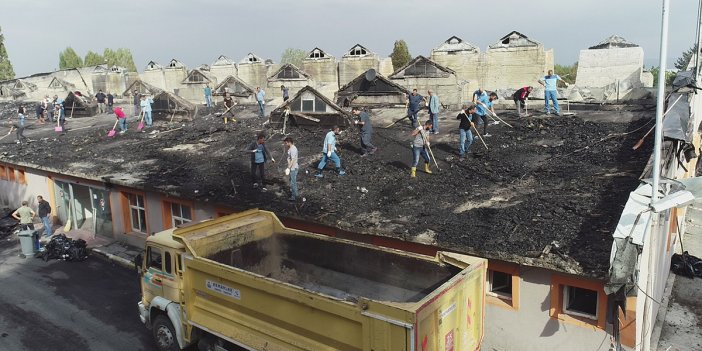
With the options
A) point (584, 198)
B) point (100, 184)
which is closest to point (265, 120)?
point (100, 184)

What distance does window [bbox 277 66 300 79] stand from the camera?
1296 inches

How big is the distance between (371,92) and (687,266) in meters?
15.1

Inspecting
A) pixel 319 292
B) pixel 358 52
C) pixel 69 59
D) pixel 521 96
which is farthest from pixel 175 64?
pixel 69 59

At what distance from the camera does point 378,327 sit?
6.96 metres

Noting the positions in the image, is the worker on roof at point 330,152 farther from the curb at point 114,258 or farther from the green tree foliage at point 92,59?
the green tree foliage at point 92,59

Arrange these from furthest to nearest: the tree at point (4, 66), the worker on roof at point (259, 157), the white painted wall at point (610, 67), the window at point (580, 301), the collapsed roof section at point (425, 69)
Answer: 1. the tree at point (4, 66)
2. the collapsed roof section at point (425, 69)
3. the white painted wall at point (610, 67)
4. the worker on roof at point (259, 157)
5. the window at point (580, 301)

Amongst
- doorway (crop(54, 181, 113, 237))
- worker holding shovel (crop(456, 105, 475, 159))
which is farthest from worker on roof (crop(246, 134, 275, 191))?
doorway (crop(54, 181, 113, 237))

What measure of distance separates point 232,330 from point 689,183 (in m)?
7.90

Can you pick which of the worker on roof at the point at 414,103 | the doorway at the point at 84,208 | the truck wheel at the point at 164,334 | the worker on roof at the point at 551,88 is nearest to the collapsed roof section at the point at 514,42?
the worker on roof at the point at 551,88

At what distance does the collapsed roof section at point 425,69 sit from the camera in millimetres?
26156

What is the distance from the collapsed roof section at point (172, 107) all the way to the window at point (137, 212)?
10.0 meters

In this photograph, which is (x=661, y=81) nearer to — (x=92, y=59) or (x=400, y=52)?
(x=400, y=52)

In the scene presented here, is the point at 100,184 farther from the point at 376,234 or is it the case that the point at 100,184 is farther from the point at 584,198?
the point at 584,198

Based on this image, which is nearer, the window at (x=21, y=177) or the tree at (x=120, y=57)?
the window at (x=21, y=177)
